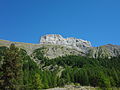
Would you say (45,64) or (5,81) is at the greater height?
(45,64)

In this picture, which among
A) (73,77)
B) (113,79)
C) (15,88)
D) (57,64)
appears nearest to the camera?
(15,88)

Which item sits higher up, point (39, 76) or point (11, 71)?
point (11, 71)

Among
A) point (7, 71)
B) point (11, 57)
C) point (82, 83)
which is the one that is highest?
point (11, 57)

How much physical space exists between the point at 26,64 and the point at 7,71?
13547 cm

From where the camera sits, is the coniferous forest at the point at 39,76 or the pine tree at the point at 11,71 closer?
the pine tree at the point at 11,71

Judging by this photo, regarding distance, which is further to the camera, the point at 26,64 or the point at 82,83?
the point at 26,64

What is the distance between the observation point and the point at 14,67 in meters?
34.4

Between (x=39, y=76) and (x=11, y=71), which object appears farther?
(x=39, y=76)

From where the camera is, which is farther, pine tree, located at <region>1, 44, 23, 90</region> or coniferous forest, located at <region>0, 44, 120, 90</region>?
coniferous forest, located at <region>0, 44, 120, 90</region>

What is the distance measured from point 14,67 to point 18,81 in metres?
3.04

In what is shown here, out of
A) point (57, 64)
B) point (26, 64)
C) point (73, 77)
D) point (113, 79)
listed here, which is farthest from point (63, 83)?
point (57, 64)

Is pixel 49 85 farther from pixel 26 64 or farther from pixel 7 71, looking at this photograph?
pixel 7 71

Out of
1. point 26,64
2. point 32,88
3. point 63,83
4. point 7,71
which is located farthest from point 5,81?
point 26,64

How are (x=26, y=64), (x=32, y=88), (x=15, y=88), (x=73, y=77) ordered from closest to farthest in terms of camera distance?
(x=15, y=88), (x=32, y=88), (x=73, y=77), (x=26, y=64)
